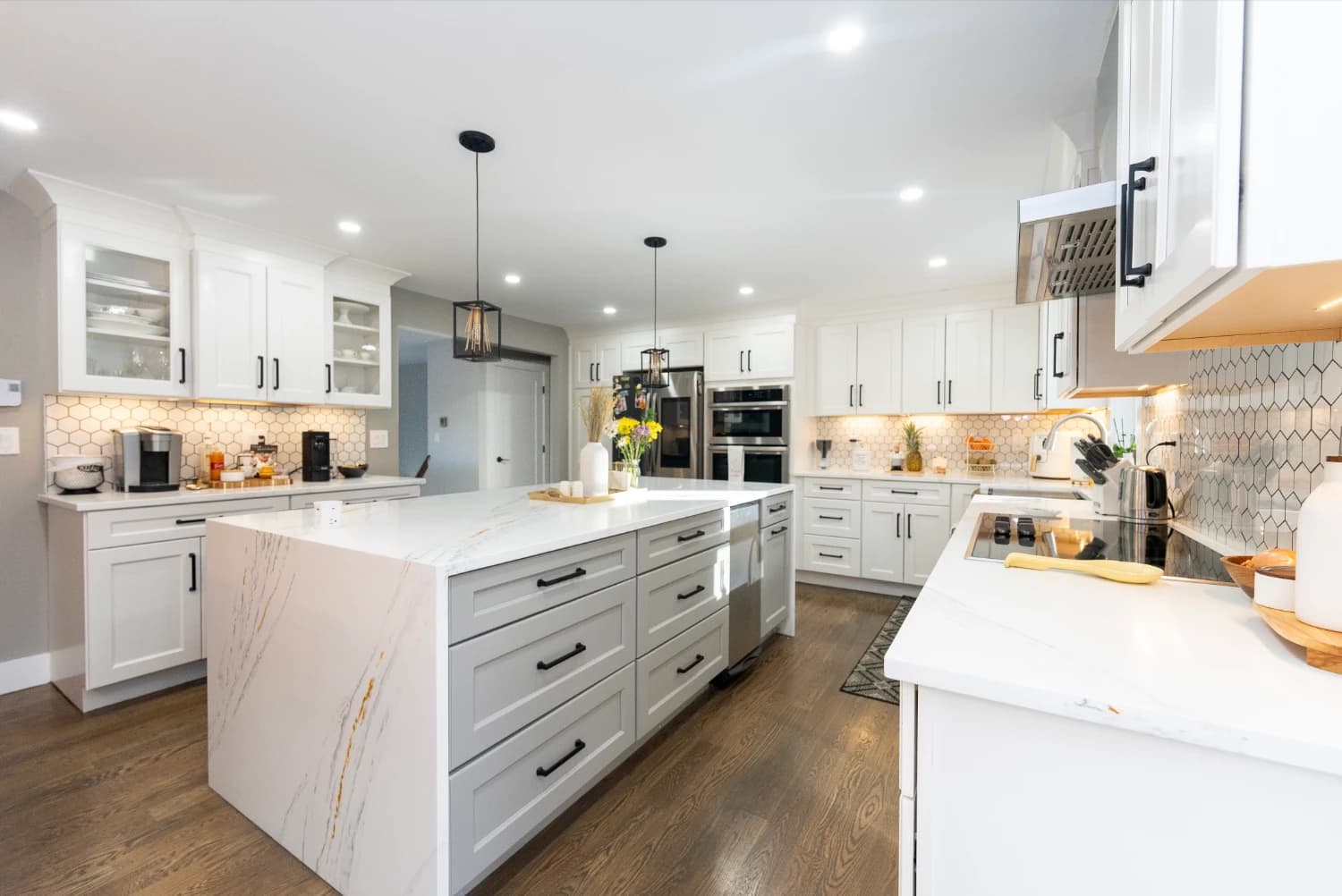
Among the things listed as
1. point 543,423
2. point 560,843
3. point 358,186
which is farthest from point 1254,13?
point 543,423

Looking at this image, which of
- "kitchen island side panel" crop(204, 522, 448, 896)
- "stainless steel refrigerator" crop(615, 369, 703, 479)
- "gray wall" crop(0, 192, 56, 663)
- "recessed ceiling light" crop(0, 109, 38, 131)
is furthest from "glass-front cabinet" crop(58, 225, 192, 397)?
"stainless steel refrigerator" crop(615, 369, 703, 479)

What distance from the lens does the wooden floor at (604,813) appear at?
1566 mm

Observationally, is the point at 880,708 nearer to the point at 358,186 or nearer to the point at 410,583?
the point at 410,583

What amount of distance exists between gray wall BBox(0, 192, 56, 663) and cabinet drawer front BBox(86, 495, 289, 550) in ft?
2.21

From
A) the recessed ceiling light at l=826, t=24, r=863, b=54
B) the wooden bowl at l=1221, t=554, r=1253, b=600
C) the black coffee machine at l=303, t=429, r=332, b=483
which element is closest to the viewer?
the wooden bowl at l=1221, t=554, r=1253, b=600

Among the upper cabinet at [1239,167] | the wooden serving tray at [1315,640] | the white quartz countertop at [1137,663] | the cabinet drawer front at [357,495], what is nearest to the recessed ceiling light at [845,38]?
the upper cabinet at [1239,167]

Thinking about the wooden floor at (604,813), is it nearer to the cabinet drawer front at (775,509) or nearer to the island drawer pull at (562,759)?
the island drawer pull at (562,759)

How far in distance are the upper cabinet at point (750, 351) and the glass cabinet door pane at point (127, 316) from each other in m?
3.68

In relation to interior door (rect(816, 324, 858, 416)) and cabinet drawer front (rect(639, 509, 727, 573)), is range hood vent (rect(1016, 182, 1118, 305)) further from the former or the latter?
interior door (rect(816, 324, 858, 416))

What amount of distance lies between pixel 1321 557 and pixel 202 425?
4.40m

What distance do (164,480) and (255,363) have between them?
76 cm

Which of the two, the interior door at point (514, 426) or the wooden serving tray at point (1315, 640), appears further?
the interior door at point (514, 426)

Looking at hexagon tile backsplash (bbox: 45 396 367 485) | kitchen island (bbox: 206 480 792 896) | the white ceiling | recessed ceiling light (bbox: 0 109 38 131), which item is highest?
the white ceiling

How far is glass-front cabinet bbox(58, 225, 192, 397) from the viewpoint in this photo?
2.67 metres
